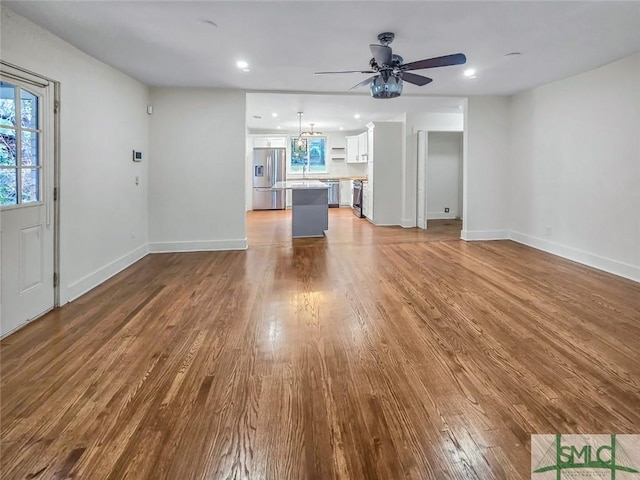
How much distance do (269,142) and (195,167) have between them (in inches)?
236

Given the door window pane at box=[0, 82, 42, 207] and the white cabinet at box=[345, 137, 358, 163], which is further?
the white cabinet at box=[345, 137, 358, 163]

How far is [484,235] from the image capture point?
22.5 ft

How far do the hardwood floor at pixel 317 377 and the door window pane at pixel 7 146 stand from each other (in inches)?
50.5

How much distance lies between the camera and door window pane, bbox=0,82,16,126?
2900 mm

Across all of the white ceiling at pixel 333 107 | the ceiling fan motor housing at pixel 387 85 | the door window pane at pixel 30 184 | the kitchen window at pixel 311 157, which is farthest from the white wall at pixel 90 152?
the kitchen window at pixel 311 157

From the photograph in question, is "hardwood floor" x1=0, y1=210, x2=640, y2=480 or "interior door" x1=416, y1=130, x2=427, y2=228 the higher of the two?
"interior door" x1=416, y1=130, x2=427, y2=228

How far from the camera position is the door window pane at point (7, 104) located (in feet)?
9.52

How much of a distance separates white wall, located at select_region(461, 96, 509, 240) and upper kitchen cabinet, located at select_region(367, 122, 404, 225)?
6.61ft

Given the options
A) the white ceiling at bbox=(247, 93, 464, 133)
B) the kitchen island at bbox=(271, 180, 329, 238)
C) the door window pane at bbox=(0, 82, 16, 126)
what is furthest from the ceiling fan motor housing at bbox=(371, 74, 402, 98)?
the kitchen island at bbox=(271, 180, 329, 238)

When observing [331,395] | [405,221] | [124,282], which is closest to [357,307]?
[331,395]

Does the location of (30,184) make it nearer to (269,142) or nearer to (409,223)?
(409,223)

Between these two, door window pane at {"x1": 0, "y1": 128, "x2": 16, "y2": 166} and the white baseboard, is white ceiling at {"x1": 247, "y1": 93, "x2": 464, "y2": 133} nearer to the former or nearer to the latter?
the white baseboard

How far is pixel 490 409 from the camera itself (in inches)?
77.8

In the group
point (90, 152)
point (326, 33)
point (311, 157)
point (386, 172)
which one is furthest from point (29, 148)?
point (311, 157)
